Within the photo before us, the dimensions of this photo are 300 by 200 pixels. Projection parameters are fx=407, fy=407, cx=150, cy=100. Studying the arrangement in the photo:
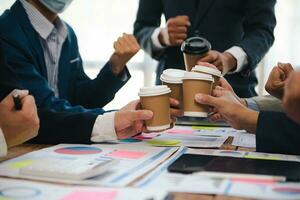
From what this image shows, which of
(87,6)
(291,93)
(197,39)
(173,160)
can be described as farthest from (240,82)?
(87,6)

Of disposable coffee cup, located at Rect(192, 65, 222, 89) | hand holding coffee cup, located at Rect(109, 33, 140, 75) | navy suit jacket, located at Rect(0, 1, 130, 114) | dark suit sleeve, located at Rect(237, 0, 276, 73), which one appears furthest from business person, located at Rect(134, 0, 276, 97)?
disposable coffee cup, located at Rect(192, 65, 222, 89)

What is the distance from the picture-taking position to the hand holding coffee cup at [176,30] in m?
1.58

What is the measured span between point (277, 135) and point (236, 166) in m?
0.25

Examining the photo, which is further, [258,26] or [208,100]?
[258,26]

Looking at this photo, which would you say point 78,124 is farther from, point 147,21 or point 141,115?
point 147,21

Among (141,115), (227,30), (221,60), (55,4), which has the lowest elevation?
(141,115)

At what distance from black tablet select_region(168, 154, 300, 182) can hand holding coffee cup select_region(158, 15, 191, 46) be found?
806 mm

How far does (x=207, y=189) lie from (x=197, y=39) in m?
0.68

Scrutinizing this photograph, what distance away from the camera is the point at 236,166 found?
2.61 feet

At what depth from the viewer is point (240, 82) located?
68.2 inches

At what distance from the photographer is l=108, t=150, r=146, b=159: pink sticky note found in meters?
0.90

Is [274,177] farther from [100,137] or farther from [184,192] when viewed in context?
[100,137]

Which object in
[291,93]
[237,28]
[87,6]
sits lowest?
[291,93]

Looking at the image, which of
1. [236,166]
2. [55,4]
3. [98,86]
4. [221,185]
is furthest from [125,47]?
[221,185]
